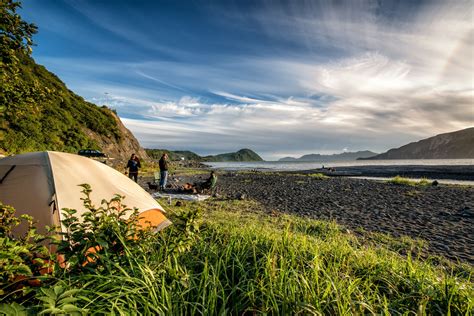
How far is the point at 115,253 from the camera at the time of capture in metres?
3.24

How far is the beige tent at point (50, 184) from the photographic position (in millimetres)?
4898

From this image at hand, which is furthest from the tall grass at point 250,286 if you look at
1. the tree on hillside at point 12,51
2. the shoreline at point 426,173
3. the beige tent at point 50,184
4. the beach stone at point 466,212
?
the shoreline at point 426,173

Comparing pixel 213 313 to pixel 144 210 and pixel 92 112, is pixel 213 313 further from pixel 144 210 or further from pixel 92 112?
pixel 92 112

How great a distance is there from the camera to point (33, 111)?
414cm

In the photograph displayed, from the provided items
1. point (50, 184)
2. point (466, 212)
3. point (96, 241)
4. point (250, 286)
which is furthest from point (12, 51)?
point (466, 212)

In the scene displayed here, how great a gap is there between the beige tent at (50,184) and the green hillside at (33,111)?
1.14 m

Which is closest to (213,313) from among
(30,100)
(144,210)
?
(144,210)

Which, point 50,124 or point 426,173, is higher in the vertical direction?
point 50,124

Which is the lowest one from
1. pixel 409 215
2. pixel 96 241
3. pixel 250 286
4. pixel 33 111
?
pixel 409 215

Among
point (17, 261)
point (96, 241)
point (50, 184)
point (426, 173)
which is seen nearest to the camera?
point (17, 261)

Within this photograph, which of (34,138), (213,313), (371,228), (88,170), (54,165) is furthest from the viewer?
(34,138)

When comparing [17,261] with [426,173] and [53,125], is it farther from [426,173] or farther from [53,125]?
[426,173]

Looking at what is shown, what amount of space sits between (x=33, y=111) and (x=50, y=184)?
1.65 meters

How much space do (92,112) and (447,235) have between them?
5383 centimetres
